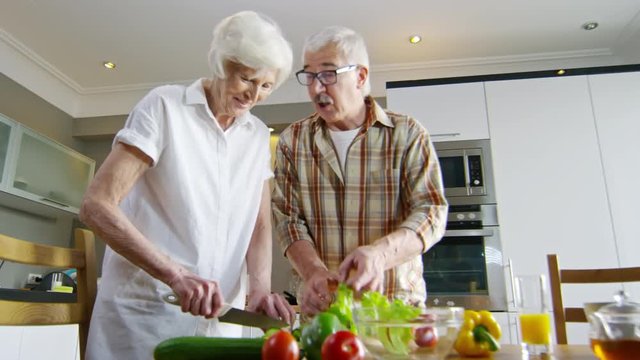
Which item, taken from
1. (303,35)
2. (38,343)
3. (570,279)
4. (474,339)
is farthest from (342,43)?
(38,343)

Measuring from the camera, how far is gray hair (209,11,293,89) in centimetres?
106

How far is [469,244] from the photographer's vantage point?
8.43 feet

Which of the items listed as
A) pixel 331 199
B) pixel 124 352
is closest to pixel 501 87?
pixel 331 199

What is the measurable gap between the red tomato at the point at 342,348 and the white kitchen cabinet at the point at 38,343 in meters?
1.95

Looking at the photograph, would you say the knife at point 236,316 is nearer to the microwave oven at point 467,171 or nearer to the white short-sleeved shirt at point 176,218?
the white short-sleeved shirt at point 176,218

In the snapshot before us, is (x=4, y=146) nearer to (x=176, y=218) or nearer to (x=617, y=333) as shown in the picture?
(x=176, y=218)

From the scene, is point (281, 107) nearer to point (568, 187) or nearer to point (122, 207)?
point (568, 187)

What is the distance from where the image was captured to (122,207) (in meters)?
1.05

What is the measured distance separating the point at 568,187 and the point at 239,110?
2075 mm

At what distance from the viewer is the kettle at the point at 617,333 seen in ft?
1.96

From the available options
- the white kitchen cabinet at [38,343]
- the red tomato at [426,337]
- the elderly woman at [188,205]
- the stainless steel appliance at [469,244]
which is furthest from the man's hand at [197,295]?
the stainless steel appliance at [469,244]

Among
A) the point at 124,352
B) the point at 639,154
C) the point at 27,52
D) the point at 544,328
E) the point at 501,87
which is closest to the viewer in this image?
→ the point at 544,328

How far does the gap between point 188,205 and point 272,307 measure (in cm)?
30

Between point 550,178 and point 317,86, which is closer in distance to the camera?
point 317,86
